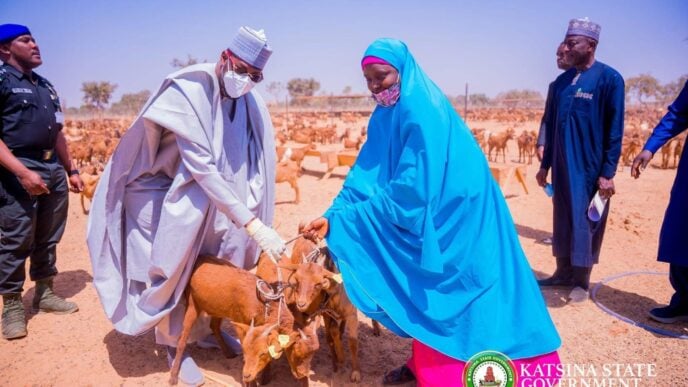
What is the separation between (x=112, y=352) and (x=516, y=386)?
3506 mm

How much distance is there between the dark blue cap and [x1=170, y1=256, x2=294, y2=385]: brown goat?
277cm

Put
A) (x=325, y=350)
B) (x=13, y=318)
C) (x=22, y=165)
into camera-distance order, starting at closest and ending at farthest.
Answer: (x=22, y=165)
(x=325, y=350)
(x=13, y=318)

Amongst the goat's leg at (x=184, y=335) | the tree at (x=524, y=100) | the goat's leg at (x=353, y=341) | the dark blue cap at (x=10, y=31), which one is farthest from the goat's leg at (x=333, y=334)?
the tree at (x=524, y=100)

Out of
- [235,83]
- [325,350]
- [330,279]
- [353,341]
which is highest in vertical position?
[235,83]

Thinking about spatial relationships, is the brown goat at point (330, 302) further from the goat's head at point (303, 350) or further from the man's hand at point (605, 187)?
the man's hand at point (605, 187)

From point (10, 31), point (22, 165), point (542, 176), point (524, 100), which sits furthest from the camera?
point (524, 100)

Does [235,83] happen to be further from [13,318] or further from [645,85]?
[645,85]

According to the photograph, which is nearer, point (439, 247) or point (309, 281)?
point (439, 247)

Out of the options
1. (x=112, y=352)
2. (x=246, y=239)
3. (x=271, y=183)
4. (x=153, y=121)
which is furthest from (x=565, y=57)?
(x=112, y=352)

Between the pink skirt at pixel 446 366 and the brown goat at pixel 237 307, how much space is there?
92cm

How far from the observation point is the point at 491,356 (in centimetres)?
275

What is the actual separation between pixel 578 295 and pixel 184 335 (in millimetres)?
4212

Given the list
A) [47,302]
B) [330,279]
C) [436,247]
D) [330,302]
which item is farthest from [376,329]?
[47,302]

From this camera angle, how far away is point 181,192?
3279 millimetres
